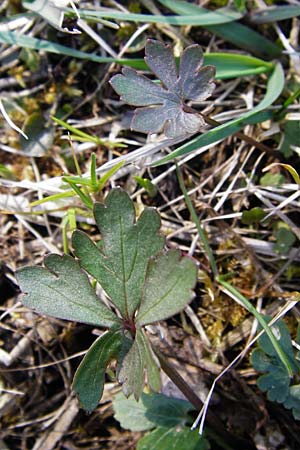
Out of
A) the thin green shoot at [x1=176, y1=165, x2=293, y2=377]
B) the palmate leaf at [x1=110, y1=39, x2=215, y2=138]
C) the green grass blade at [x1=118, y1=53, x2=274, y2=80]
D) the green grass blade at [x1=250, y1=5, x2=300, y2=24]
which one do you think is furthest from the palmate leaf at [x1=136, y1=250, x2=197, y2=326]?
the green grass blade at [x1=250, y1=5, x2=300, y2=24]

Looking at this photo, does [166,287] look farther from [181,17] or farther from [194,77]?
[181,17]

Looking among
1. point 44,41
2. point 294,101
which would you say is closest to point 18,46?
point 44,41

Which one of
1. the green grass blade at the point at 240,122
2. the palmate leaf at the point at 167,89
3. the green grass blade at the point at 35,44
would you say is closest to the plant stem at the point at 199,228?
the green grass blade at the point at 240,122

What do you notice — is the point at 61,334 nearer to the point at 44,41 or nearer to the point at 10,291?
the point at 10,291

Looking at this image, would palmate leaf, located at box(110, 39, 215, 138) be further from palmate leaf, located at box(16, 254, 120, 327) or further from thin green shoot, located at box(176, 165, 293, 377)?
palmate leaf, located at box(16, 254, 120, 327)

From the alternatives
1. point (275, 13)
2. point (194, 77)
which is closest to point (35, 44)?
point (194, 77)

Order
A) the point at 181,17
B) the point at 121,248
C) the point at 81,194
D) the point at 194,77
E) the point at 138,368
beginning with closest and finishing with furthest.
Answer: the point at 138,368, the point at 121,248, the point at 194,77, the point at 81,194, the point at 181,17

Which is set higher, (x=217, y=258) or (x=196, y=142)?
(x=196, y=142)
